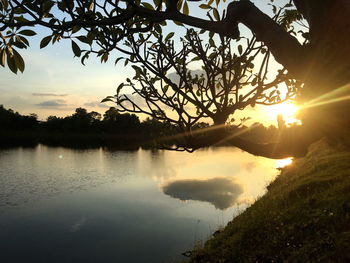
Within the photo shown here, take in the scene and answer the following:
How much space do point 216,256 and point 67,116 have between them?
6075 inches

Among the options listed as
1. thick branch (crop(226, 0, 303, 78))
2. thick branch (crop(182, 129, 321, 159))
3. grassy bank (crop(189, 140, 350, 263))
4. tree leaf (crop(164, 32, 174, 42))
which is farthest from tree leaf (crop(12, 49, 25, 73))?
grassy bank (crop(189, 140, 350, 263))

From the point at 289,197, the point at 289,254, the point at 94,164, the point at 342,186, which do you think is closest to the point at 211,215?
the point at 289,197

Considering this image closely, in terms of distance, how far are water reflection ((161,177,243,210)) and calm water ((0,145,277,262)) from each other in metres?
0.12

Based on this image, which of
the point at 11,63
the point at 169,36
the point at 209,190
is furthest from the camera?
the point at 209,190

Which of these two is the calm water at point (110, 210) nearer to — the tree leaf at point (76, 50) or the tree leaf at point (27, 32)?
the tree leaf at point (76, 50)

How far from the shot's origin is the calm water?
18391 millimetres

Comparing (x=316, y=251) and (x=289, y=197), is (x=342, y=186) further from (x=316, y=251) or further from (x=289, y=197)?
(x=316, y=251)

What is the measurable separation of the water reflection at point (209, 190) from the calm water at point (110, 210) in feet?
0.38

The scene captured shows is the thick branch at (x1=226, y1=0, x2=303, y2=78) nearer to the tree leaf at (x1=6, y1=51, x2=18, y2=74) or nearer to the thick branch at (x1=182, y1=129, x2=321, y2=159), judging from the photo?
the thick branch at (x1=182, y1=129, x2=321, y2=159)

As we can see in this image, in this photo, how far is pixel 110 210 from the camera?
26.5 meters

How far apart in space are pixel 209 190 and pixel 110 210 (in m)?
14.2

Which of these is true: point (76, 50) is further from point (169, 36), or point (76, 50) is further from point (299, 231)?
point (299, 231)

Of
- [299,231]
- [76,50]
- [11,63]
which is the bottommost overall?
[299,231]

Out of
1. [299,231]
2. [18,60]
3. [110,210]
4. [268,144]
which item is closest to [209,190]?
[110,210]
